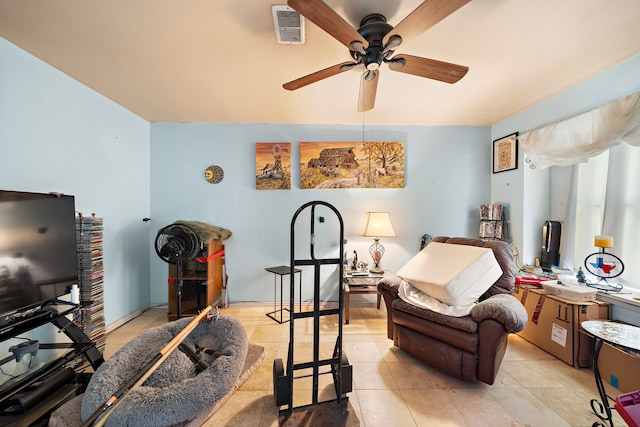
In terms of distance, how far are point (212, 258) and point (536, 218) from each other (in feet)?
12.7

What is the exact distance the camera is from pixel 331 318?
9.92ft

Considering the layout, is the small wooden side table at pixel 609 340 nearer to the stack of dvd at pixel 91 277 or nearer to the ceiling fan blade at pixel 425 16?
the ceiling fan blade at pixel 425 16

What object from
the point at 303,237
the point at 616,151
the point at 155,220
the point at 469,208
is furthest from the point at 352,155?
the point at 155,220

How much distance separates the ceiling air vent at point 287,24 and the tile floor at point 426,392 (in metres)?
2.46

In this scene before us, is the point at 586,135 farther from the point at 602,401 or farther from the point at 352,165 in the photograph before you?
the point at 352,165

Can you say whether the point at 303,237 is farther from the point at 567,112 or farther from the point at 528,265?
the point at 567,112

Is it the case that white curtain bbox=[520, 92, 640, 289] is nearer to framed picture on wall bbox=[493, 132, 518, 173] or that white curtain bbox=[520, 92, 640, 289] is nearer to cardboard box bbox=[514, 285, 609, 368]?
framed picture on wall bbox=[493, 132, 518, 173]

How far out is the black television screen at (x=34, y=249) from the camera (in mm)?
1475

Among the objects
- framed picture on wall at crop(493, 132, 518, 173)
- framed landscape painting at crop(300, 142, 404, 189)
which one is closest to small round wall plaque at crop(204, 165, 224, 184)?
framed landscape painting at crop(300, 142, 404, 189)

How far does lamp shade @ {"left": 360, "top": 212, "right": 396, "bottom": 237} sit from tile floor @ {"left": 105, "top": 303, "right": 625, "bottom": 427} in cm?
117

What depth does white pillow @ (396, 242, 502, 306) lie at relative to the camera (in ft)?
6.31

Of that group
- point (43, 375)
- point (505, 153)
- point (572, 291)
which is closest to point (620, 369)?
point (572, 291)

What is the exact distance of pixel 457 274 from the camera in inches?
76.9

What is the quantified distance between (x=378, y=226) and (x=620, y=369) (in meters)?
2.16
